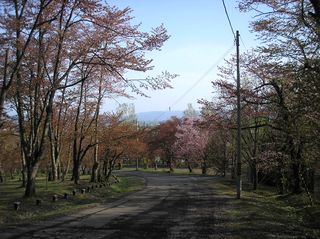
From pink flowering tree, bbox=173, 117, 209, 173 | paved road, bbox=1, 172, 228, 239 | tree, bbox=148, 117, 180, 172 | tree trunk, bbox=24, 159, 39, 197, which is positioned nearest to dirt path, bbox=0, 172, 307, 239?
paved road, bbox=1, 172, 228, 239

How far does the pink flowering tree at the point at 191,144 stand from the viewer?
207ft

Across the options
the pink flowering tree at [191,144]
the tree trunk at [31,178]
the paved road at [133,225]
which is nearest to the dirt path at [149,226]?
the paved road at [133,225]

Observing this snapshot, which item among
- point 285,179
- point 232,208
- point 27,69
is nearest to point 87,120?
point 27,69

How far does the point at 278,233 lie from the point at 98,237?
5.08 meters

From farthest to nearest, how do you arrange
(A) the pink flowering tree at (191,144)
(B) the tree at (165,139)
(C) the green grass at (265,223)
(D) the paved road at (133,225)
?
(B) the tree at (165,139)
(A) the pink flowering tree at (191,144)
(C) the green grass at (265,223)
(D) the paved road at (133,225)

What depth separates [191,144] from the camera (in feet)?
213

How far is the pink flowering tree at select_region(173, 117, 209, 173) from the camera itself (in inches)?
2483

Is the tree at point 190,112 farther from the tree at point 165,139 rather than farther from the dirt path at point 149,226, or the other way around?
the dirt path at point 149,226

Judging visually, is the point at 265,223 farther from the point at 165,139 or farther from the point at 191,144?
the point at 165,139

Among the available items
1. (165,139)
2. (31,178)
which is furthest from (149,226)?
(165,139)

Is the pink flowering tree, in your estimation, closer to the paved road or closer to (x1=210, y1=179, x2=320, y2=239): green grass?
(x1=210, y1=179, x2=320, y2=239): green grass

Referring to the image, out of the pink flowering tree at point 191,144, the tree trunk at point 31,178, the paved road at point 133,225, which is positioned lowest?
the paved road at point 133,225

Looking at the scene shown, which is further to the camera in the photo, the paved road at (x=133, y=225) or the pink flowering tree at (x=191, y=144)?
the pink flowering tree at (x=191, y=144)

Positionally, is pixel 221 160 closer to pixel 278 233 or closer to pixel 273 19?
pixel 273 19
